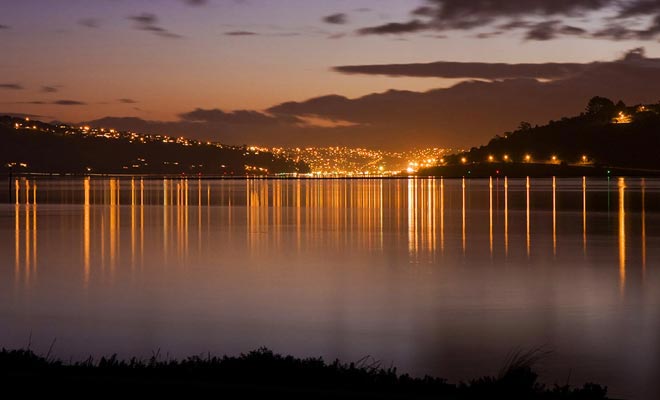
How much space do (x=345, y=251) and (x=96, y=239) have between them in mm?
10836

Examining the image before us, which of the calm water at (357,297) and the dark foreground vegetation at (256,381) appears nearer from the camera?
the dark foreground vegetation at (256,381)

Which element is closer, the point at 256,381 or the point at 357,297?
the point at 256,381

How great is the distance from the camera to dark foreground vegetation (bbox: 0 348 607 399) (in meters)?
7.78

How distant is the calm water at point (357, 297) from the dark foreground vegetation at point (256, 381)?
9.20ft

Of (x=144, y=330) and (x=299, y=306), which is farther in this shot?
(x=299, y=306)

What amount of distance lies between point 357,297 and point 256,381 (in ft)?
34.1

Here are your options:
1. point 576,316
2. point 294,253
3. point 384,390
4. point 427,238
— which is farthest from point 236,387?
point 427,238

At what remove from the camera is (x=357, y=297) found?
1894 centimetres

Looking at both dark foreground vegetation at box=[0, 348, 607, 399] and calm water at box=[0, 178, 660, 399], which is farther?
calm water at box=[0, 178, 660, 399]

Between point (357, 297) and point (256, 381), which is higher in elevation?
point (256, 381)

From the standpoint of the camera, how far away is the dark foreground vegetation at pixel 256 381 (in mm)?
7781

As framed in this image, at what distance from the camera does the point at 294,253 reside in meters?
29.7

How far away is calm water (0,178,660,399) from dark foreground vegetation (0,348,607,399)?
2805mm

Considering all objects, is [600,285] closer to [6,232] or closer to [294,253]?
[294,253]
